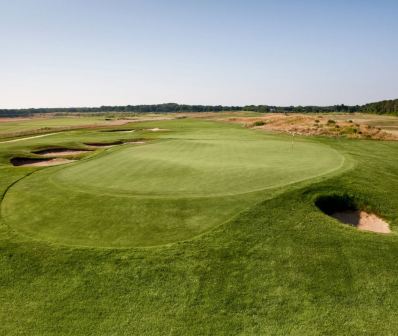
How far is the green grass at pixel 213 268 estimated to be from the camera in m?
8.09

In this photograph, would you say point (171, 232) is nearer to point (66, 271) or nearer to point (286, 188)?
point (66, 271)

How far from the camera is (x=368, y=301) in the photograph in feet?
28.7

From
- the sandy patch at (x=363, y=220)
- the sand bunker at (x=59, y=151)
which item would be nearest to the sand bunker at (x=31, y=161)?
the sand bunker at (x=59, y=151)

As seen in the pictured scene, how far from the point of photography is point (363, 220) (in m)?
13.5

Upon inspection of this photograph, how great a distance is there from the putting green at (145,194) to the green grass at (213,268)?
0.33 feet

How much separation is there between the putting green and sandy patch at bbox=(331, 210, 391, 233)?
2.62 metres

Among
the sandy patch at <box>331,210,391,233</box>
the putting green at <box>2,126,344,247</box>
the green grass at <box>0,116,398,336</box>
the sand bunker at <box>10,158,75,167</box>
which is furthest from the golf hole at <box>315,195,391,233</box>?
the sand bunker at <box>10,158,75,167</box>

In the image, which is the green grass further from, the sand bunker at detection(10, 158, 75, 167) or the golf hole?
the sand bunker at detection(10, 158, 75, 167)

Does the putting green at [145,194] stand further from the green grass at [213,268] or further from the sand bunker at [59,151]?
the sand bunker at [59,151]

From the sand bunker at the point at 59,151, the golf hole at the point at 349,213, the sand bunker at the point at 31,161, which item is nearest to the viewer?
the golf hole at the point at 349,213

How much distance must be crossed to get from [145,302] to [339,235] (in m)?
6.99

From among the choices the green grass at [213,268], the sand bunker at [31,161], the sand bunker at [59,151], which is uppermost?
the sand bunker at [59,151]

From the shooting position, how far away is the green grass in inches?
319

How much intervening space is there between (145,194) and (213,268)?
563cm
